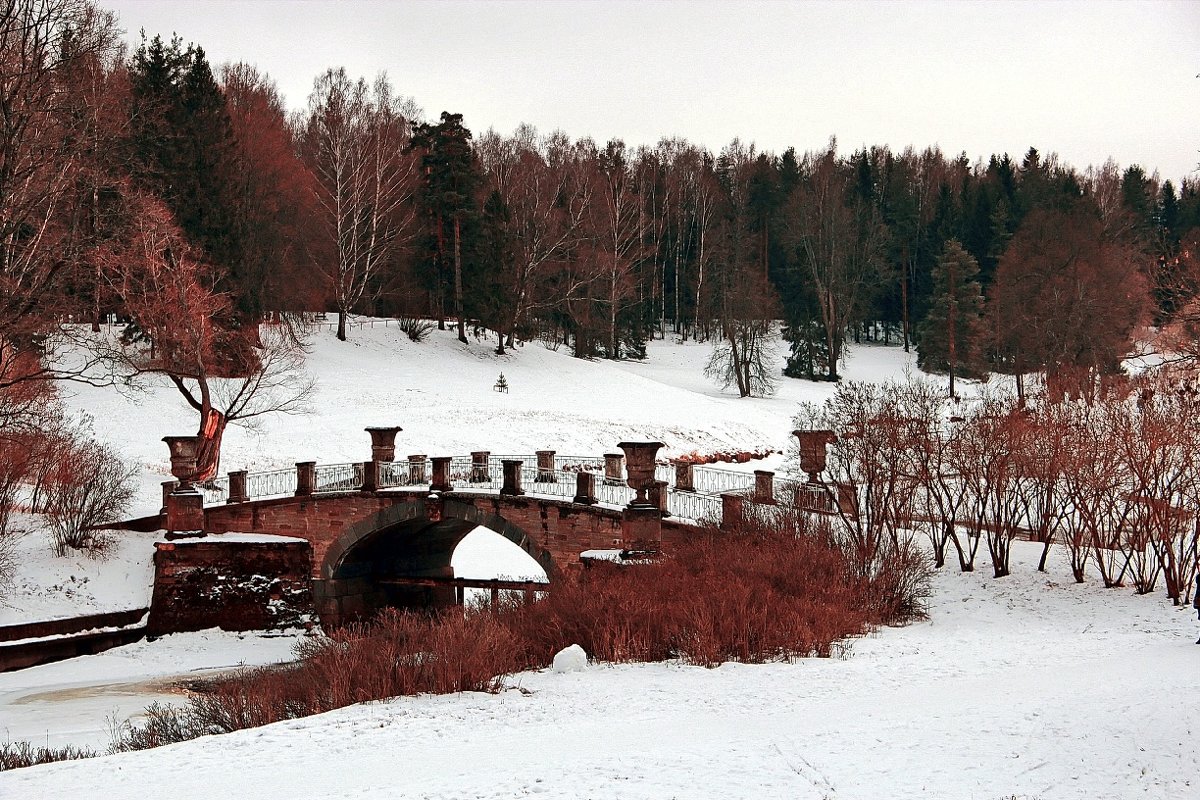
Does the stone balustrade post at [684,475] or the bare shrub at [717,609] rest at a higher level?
the stone balustrade post at [684,475]

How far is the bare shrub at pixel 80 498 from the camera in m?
24.6

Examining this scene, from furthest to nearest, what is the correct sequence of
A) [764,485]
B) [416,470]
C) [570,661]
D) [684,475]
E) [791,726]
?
1. [416,470]
2. [684,475]
3. [764,485]
4. [570,661]
5. [791,726]

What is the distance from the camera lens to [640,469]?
19375mm

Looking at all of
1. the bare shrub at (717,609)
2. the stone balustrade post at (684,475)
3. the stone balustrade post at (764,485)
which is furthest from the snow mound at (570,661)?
the stone balustrade post at (684,475)

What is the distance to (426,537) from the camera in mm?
29016

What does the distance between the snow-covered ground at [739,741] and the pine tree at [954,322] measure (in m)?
40.9

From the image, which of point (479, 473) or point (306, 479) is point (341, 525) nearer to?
point (306, 479)

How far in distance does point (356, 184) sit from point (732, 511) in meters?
31.6

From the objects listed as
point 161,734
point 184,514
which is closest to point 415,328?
point 184,514

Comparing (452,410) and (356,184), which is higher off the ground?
(356,184)

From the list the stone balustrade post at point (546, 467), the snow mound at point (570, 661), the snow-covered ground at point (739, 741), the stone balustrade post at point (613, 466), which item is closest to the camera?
the snow-covered ground at point (739, 741)

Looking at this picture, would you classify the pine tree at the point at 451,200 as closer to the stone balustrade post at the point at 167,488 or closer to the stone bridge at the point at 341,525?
Answer: the stone bridge at the point at 341,525

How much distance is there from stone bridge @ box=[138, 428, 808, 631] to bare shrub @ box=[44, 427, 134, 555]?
1.41 metres

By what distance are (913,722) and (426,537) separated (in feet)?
71.2
